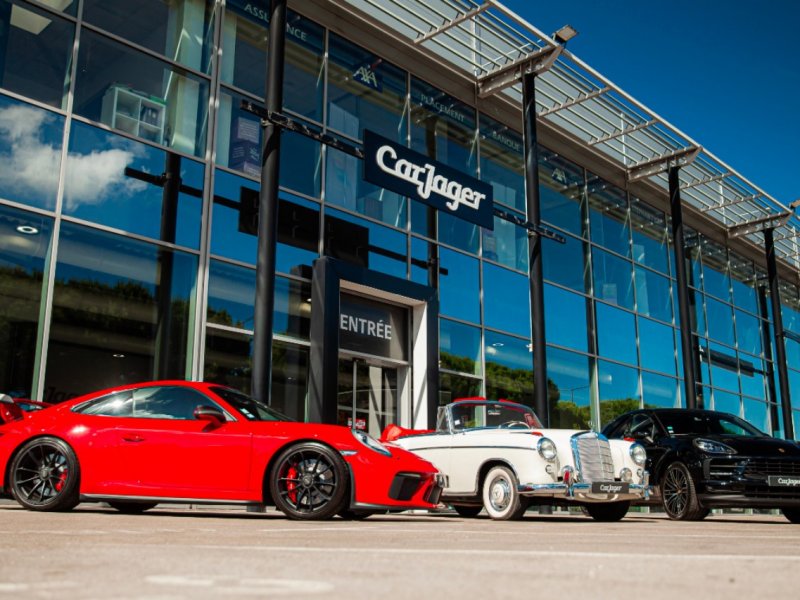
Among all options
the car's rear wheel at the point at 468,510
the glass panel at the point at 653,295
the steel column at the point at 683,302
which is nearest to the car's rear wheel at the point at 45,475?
the car's rear wheel at the point at 468,510

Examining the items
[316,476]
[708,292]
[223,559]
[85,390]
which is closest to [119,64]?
[85,390]

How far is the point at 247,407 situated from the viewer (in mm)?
Answer: 8648

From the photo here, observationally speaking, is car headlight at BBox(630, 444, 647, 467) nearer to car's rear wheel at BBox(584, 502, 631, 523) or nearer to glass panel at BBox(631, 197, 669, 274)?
car's rear wheel at BBox(584, 502, 631, 523)

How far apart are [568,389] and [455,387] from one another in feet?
15.3

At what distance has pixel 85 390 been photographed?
12.6 metres

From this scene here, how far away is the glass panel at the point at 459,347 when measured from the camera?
19.0 meters

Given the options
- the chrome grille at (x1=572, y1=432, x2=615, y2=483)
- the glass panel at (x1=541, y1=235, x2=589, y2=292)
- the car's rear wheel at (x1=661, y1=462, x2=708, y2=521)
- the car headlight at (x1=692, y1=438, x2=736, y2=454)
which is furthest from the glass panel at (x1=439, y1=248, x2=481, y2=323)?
the chrome grille at (x1=572, y1=432, x2=615, y2=483)

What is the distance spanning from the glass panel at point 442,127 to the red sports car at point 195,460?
12.4m

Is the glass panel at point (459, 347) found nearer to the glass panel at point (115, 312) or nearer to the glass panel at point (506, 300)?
the glass panel at point (506, 300)

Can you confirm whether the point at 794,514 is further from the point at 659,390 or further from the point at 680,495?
the point at 659,390

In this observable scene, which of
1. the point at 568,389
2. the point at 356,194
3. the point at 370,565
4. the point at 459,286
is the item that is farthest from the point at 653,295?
the point at 370,565

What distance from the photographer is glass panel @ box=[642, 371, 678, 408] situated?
2588cm

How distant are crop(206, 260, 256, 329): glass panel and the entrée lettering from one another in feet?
10.7

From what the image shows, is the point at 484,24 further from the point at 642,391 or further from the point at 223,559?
the point at 223,559
